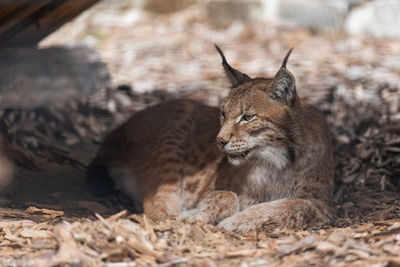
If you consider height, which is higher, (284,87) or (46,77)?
(284,87)

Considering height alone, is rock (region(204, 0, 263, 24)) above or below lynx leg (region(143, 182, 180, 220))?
above

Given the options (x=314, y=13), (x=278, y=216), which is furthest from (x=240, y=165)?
(x=314, y=13)

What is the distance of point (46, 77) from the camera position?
632 cm

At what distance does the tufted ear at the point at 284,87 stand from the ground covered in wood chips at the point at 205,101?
0.91 metres

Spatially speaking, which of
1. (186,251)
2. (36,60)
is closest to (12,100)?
(36,60)

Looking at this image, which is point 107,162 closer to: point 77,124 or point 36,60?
point 77,124

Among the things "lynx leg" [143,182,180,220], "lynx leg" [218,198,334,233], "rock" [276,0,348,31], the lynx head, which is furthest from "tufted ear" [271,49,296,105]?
"rock" [276,0,348,31]

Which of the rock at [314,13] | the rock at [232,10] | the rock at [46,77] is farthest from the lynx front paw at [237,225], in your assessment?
the rock at [232,10]

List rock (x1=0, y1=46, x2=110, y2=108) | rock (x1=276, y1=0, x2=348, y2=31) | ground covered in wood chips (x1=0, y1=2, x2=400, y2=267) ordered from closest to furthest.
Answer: ground covered in wood chips (x1=0, y1=2, x2=400, y2=267) → rock (x1=0, y1=46, x2=110, y2=108) → rock (x1=276, y1=0, x2=348, y2=31)

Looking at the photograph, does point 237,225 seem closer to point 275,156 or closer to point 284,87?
point 275,156

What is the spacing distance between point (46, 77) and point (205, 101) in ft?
6.65

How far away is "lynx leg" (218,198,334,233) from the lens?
3.37 metres

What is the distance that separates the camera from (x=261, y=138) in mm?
3426

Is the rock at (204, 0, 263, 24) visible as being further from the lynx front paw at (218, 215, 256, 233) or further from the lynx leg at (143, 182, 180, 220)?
the lynx front paw at (218, 215, 256, 233)
